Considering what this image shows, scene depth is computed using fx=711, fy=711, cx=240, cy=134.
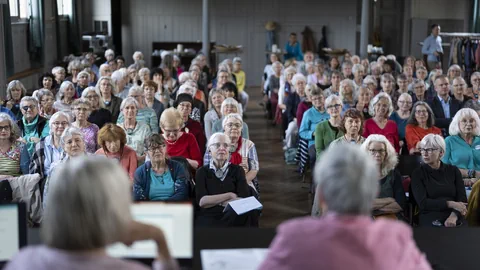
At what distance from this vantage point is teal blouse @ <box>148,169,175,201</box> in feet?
16.1

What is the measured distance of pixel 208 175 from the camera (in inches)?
195

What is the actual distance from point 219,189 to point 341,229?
3.12 meters

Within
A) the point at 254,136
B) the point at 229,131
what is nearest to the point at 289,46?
the point at 254,136

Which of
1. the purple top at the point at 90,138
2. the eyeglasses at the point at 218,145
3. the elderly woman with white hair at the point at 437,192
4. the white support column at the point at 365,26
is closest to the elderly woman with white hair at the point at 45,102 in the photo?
the purple top at the point at 90,138

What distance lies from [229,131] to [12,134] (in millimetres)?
1744

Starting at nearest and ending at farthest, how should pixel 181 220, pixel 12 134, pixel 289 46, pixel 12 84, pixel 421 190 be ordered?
pixel 181 220 → pixel 421 190 → pixel 12 134 → pixel 12 84 → pixel 289 46

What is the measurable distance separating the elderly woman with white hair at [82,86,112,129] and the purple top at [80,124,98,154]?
0.98 metres

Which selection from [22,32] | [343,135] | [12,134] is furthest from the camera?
[22,32]

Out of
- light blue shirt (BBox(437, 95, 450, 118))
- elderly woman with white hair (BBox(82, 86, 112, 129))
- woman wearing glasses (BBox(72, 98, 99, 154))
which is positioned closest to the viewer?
woman wearing glasses (BBox(72, 98, 99, 154))

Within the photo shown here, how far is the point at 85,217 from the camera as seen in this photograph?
5.31ft

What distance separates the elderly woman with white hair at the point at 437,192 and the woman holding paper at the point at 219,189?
1.14 meters

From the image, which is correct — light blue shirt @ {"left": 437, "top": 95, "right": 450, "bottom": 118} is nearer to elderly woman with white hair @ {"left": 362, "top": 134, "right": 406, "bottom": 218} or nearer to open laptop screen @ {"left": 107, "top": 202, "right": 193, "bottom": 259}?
elderly woman with white hair @ {"left": 362, "top": 134, "right": 406, "bottom": 218}

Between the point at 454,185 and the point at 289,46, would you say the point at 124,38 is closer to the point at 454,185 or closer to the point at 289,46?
the point at 289,46

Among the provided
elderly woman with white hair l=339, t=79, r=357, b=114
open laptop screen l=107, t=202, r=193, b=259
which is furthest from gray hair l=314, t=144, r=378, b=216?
elderly woman with white hair l=339, t=79, r=357, b=114
